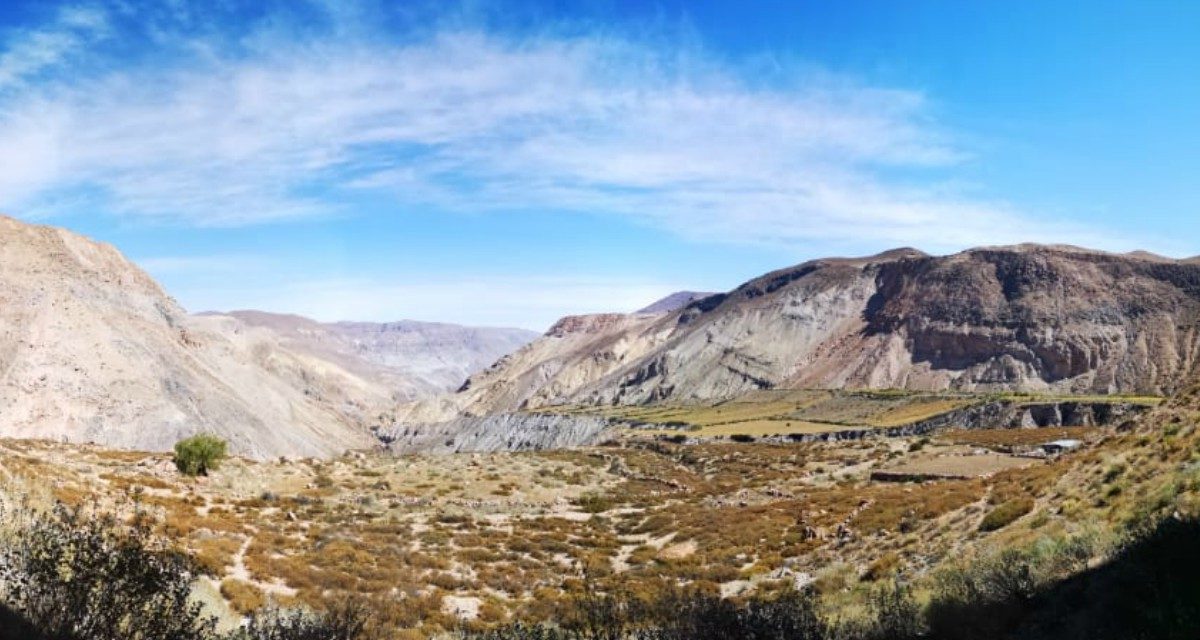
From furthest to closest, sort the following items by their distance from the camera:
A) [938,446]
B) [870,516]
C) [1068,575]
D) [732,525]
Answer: [938,446], [732,525], [870,516], [1068,575]

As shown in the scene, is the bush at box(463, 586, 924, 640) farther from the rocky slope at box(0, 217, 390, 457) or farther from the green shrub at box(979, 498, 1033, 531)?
the rocky slope at box(0, 217, 390, 457)

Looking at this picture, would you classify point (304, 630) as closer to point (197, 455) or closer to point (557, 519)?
point (557, 519)

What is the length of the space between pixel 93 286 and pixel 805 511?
332 ft

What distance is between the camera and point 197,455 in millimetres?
33375

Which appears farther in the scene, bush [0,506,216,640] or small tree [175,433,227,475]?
small tree [175,433,227,475]

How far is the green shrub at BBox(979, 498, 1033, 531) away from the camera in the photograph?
1680 centimetres

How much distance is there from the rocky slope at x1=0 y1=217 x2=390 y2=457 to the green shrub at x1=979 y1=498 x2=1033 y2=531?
243 ft

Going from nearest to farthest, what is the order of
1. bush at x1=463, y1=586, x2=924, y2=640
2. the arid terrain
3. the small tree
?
bush at x1=463, y1=586, x2=924, y2=640 → the arid terrain → the small tree

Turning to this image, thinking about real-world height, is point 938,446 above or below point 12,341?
below

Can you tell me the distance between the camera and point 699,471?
59.9 m

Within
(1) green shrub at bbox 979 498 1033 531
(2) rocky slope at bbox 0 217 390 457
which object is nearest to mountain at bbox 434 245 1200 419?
(2) rocky slope at bbox 0 217 390 457

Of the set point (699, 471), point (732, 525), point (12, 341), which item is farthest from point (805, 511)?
point (12, 341)

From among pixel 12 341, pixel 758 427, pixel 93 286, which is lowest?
pixel 758 427

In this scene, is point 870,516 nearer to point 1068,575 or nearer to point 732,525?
point 732,525
